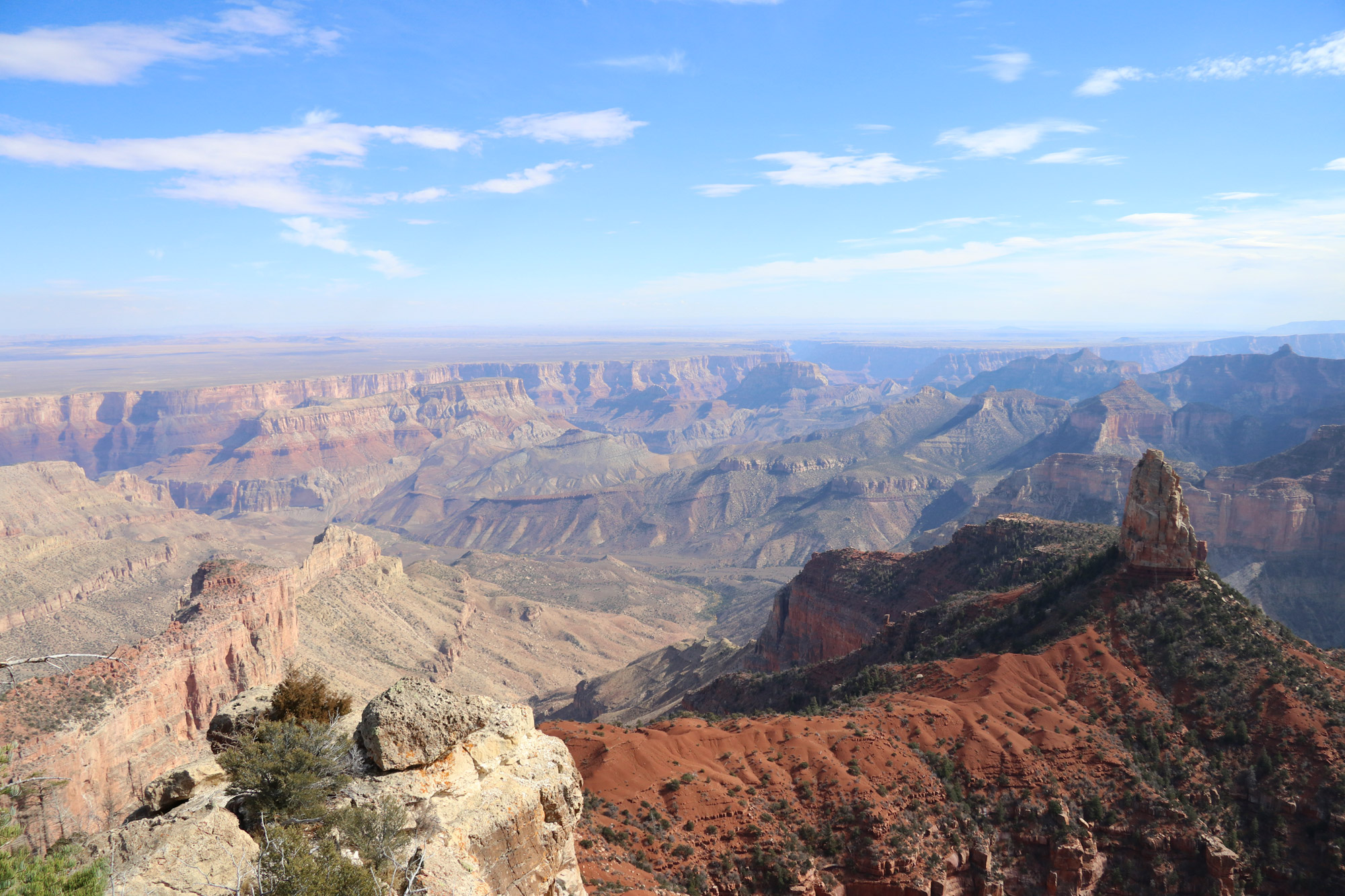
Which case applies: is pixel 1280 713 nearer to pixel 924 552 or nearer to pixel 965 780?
pixel 965 780

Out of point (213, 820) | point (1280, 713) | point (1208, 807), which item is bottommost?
point (1208, 807)

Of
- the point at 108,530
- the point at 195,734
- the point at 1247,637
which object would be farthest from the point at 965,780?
the point at 108,530

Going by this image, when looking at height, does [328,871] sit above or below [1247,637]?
above

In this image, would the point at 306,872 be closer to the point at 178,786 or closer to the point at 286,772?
the point at 286,772

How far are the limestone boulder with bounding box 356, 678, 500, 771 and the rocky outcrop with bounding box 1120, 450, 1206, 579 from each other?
4353 centimetres

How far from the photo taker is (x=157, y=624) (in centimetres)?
11581

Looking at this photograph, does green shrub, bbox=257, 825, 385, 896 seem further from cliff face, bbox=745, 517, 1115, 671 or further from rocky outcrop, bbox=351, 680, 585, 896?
cliff face, bbox=745, 517, 1115, 671

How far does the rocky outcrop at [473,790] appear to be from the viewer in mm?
16312

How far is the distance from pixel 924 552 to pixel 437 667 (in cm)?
6989

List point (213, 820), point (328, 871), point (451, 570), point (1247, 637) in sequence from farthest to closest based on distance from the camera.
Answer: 1. point (451, 570)
2. point (1247, 637)
3. point (213, 820)
4. point (328, 871)

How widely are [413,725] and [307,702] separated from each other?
477cm

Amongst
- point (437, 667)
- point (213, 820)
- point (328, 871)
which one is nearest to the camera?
point (328, 871)

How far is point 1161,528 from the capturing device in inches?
1825

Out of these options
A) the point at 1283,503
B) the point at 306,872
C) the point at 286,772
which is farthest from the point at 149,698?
the point at 1283,503
